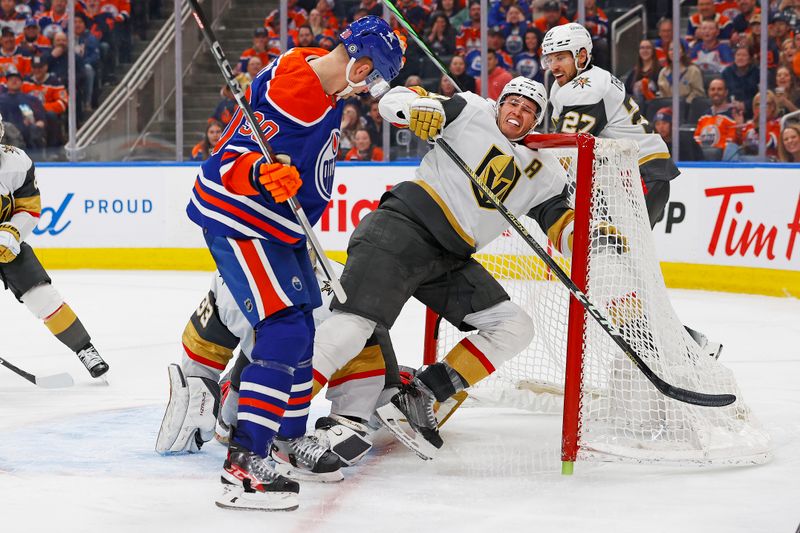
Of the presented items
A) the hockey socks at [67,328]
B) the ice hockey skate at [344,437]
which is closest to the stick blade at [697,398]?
the ice hockey skate at [344,437]

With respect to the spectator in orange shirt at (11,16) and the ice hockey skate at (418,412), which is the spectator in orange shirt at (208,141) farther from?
the ice hockey skate at (418,412)

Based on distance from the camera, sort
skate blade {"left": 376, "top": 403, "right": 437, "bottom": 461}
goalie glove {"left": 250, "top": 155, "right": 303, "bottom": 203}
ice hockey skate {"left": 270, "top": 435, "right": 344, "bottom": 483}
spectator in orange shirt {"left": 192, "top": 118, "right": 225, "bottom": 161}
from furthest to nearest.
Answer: spectator in orange shirt {"left": 192, "top": 118, "right": 225, "bottom": 161}, skate blade {"left": 376, "top": 403, "right": 437, "bottom": 461}, ice hockey skate {"left": 270, "top": 435, "right": 344, "bottom": 483}, goalie glove {"left": 250, "top": 155, "right": 303, "bottom": 203}

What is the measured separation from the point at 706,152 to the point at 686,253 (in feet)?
2.29

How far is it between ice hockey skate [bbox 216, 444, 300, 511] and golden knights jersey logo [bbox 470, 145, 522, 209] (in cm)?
101

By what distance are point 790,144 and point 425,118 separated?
14.1ft

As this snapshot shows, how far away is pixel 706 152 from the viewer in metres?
7.18

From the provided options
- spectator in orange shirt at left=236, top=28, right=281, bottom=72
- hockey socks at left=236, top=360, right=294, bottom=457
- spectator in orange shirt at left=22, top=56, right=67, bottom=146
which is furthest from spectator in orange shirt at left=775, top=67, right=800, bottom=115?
hockey socks at left=236, top=360, right=294, bottom=457

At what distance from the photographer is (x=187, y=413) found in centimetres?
308

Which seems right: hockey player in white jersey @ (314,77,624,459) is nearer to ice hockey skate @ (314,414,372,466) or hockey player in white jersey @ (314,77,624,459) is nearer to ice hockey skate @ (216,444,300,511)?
ice hockey skate @ (314,414,372,466)

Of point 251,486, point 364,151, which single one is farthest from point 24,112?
point 251,486

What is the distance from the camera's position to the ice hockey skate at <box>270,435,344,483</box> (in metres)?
2.88

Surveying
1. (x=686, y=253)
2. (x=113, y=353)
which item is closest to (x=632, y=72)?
(x=686, y=253)

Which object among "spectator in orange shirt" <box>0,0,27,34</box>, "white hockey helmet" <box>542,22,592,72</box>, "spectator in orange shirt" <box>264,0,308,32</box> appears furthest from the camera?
"spectator in orange shirt" <box>0,0,27,34</box>

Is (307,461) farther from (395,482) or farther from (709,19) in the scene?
(709,19)
